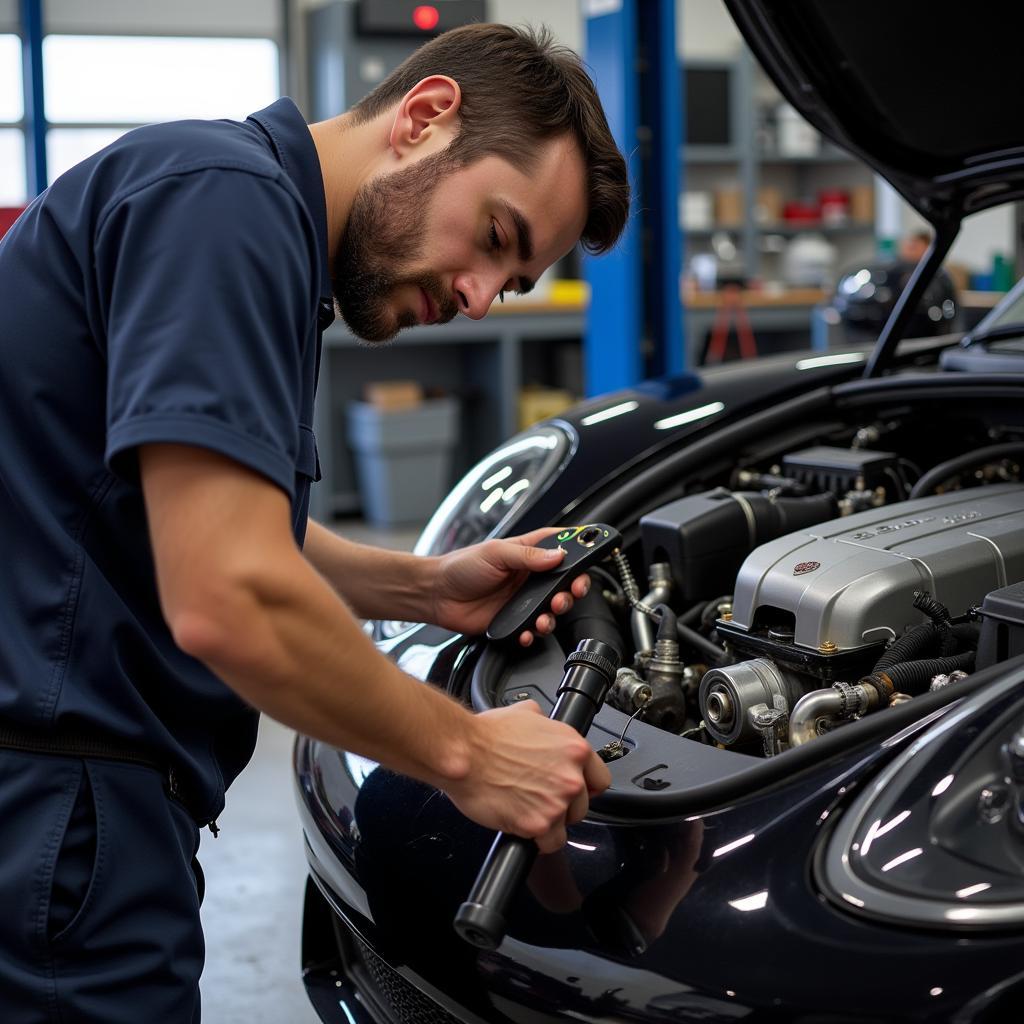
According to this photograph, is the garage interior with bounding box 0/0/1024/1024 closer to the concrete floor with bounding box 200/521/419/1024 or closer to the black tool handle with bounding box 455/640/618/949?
the concrete floor with bounding box 200/521/419/1024

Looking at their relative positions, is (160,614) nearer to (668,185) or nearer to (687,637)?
(687,637)

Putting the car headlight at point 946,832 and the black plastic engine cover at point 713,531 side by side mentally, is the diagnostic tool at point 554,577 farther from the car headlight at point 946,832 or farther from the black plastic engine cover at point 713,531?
the car headlight at point 946,832

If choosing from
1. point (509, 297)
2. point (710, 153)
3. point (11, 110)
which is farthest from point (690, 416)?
point (710, 153)

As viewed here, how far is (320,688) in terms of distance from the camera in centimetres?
88

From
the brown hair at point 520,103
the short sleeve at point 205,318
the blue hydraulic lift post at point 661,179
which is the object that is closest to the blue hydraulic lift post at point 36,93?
the blue hydraulic lift post at point 661,179

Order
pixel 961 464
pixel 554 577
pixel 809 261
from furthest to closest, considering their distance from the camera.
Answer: pixel 809 261 → pixel 961 464 → pixel 554 577

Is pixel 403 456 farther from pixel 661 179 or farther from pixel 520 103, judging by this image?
pixel 520 103

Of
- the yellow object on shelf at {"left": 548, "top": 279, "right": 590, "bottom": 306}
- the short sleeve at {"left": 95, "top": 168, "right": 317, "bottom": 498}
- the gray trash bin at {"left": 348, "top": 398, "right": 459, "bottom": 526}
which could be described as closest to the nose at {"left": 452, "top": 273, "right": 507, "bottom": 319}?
the short sleeve at {"left": 95, "top": 168, "right": 317, "bottom": 498}

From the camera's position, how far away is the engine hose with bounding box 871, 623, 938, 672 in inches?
48.2

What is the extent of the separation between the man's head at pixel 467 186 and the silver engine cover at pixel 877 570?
40 cm

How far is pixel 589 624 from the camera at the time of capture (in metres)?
1.44

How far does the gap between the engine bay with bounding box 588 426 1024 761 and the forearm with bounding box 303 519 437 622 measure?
22 centimetres

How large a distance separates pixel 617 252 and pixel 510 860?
3045 mm

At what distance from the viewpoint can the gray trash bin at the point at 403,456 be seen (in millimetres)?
5730
